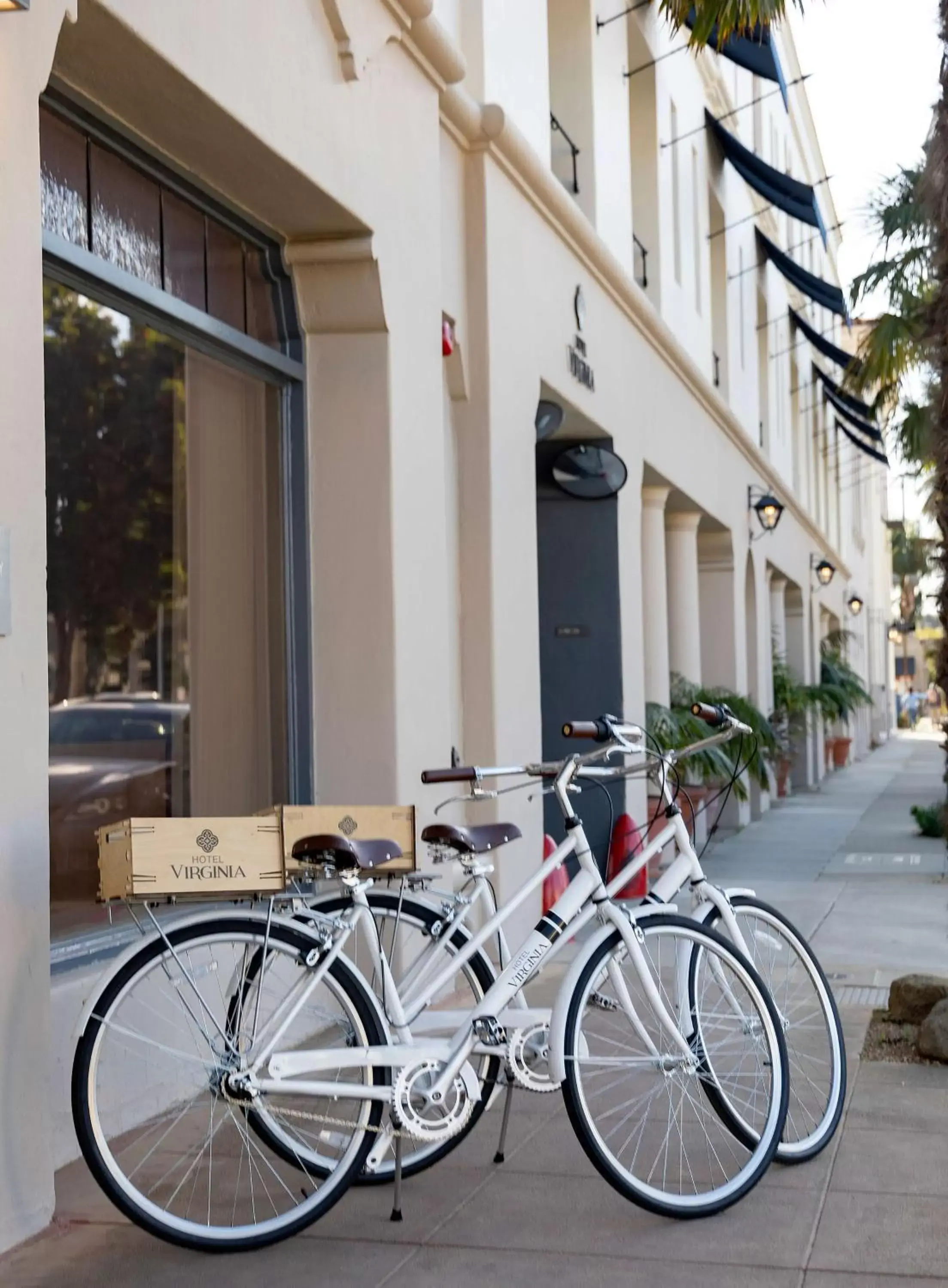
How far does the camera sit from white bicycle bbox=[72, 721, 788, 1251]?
363 centimetres

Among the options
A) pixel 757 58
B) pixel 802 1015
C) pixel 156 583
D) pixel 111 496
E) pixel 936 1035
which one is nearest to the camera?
pixel 802 1015

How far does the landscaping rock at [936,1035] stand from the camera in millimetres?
5605

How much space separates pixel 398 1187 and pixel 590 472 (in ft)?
24.4

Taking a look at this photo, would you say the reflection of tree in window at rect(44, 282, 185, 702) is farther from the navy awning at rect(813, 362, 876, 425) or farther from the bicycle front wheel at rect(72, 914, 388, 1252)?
the navy awning at rect(813, 362, 876, 425)

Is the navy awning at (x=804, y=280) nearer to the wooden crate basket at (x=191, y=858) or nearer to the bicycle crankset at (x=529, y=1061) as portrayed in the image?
the bicycle crankset at (x=529, y=1061)

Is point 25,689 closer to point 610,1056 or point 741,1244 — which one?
point 610,1056

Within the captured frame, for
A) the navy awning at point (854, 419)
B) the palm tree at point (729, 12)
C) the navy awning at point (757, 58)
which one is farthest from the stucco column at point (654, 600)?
the navy awning at point (854, 419)

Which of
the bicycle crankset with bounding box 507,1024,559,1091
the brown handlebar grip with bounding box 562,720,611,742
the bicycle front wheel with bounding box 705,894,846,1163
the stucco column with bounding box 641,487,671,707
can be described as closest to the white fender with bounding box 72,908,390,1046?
the bicycle crankset with bounding box 507,1024,559,1091

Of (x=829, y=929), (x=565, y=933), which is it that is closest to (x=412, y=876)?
(x=565, y=933)

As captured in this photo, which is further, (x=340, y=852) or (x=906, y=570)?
(x=906, y=570)

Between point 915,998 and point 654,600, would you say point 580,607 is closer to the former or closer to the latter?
point 654,600

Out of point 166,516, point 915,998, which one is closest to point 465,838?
point 166,516

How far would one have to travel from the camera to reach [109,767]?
5.88 m

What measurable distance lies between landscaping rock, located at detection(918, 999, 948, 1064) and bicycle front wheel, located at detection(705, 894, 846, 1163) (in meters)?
1.00
